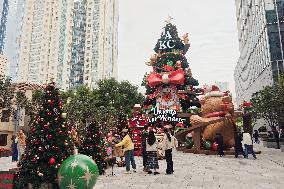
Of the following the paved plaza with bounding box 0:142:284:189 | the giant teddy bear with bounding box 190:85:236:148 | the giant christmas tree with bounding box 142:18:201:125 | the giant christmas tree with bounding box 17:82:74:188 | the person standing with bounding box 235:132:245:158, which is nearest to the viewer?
the giant christmas tree with bounding box 17:82:74:188

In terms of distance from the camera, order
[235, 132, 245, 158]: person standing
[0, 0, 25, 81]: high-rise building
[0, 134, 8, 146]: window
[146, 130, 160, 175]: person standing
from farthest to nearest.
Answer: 1. [0, 0, 25, 81]: high-rise building
2. [0, 134, 8, 146]: window
3. [235, 132, 245, 158]: person standing
4. [146, 130, 160, 175]: person standing

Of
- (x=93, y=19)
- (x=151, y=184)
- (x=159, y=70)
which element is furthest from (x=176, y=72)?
(x=93, y=19)

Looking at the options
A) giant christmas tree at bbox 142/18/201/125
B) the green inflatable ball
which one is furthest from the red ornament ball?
giant christmas tree at bbox 142/18/201/125

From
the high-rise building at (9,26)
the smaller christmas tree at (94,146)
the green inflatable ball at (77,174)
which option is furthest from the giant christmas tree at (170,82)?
the high-rise building at (9,26)

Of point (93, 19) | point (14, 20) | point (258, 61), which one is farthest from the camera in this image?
point (14, 20)

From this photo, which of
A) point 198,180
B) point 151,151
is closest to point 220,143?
point 151,151

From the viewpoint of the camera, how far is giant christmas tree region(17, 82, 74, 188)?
7.94 m

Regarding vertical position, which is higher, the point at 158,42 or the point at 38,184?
the point at 158,42

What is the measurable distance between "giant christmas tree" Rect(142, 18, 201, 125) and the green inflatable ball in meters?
22.6

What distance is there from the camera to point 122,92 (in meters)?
46.1

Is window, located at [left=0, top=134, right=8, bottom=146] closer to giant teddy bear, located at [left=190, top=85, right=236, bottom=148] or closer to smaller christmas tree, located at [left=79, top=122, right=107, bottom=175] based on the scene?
giant teddy bear, located at [left=190, top=85, right=236, bottom=148]

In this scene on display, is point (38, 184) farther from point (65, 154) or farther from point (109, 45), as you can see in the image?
point (109, 45)

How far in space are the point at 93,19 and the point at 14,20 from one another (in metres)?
47.8

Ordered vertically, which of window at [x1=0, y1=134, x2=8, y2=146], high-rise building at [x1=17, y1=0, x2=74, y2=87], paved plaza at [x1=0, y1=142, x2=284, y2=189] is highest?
high-rise building at [x1=17, y1=0, x2=74, y2=87]
